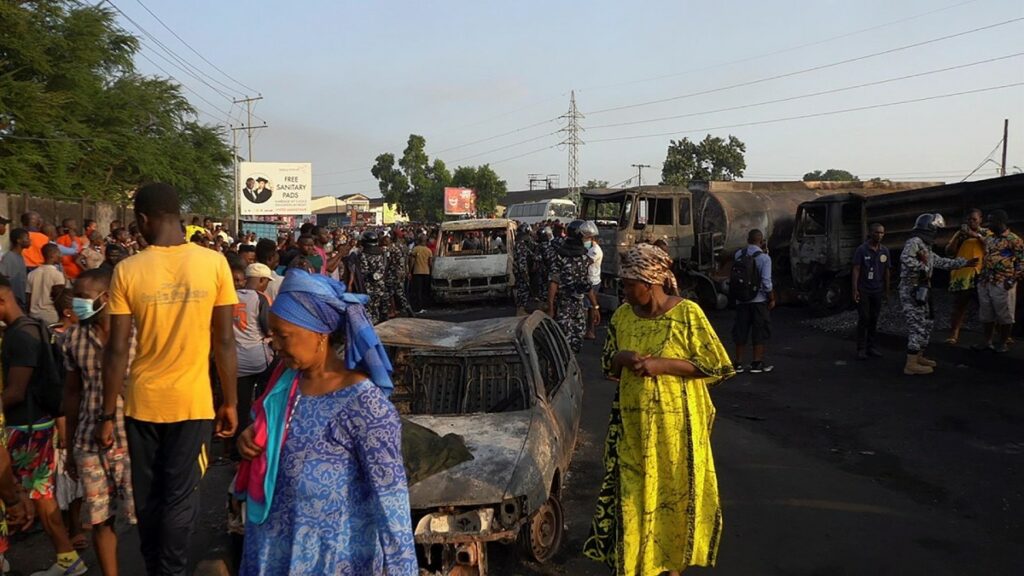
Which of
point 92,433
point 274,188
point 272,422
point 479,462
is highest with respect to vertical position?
point 274,188

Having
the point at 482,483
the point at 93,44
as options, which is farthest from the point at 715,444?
the point at 93,44

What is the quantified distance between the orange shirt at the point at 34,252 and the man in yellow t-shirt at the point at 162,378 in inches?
301

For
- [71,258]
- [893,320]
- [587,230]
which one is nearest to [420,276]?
[587,230]

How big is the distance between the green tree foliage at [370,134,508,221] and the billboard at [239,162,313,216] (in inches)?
1358

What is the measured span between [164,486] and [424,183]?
247ft

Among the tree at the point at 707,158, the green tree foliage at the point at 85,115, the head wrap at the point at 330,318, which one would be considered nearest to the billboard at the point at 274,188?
the green tree foliage at the point at 85,115

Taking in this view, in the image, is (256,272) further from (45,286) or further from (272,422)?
(272,422)

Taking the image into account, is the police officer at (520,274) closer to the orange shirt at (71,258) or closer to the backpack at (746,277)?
the backpack at (746,277)

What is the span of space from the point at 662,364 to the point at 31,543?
172 inches

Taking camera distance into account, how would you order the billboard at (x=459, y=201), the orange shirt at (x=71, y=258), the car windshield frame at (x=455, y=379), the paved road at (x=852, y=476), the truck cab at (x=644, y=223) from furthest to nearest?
the billboard at (x=459, y=201) < the truck cab at (x=644, y=223) < the orange shirt at (x=71, y=258) < the car windshield frame at (x=455, y=379) < the paved road at (x=852, y=476)

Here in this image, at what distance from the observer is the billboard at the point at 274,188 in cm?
3731

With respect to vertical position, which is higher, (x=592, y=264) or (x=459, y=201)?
(x=459, y=201)

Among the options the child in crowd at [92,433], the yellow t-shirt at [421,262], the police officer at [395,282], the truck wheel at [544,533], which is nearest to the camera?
the child in crowd at [92,433]

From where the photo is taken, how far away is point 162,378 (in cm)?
341
